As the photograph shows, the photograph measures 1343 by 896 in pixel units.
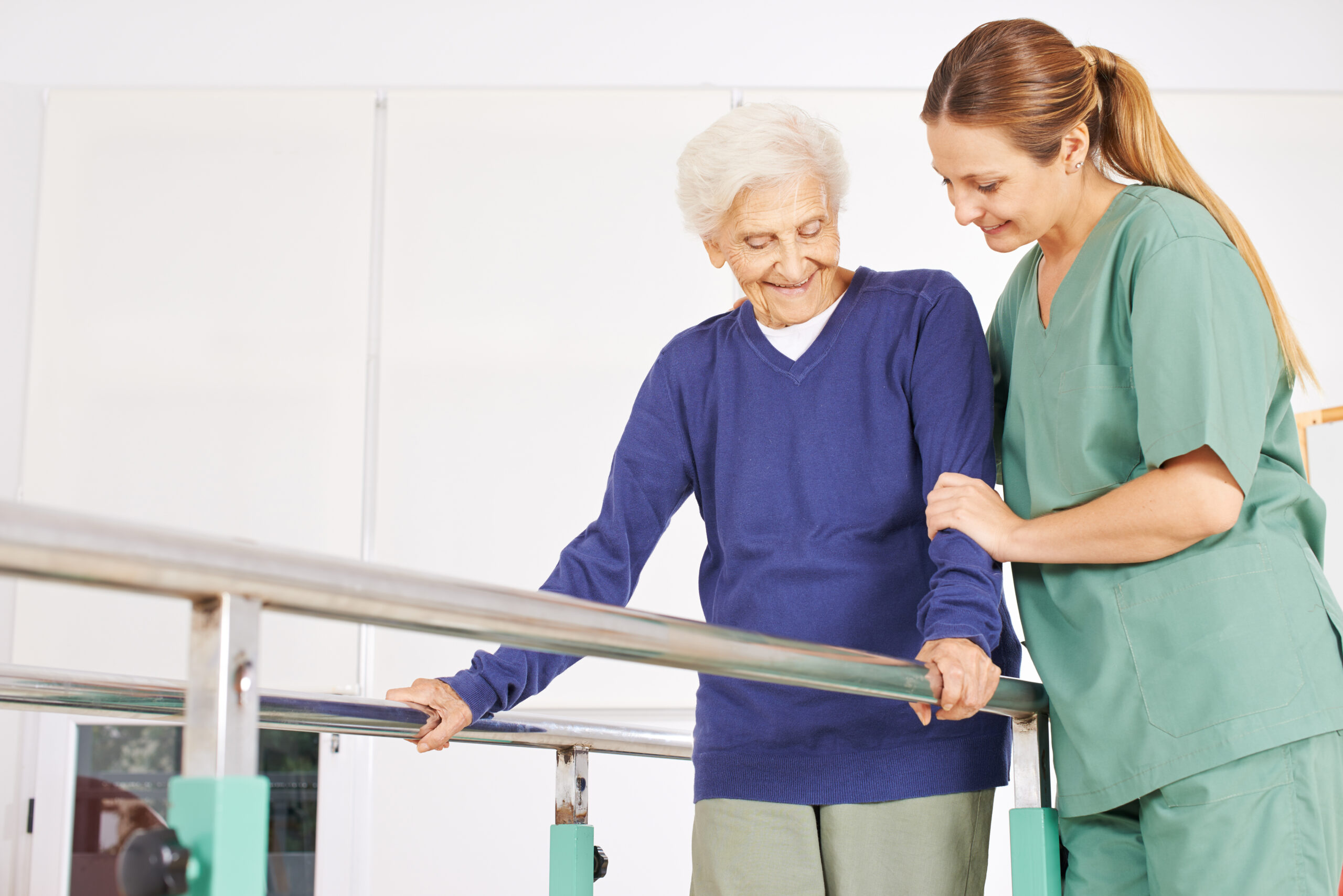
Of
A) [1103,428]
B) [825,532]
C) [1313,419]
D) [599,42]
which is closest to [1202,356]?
[1103,428]

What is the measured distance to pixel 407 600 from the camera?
684mm

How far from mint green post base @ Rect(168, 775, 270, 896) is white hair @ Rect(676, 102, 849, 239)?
109cm

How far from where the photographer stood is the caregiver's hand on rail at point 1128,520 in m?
1.14

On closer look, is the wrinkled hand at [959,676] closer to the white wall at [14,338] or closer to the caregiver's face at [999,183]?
the caregiver's face at [999,183]

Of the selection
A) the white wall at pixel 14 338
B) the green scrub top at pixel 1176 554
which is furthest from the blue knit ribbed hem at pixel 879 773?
the white wall at pixel 14 338

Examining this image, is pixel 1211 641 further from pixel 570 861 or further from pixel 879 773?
pixel 570 861

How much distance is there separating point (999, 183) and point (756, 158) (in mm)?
325

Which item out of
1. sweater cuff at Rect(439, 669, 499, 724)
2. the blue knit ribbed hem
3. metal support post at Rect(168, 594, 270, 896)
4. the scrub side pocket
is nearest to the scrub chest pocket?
the scrub side pocket

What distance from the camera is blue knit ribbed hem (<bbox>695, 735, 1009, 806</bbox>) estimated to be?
136 cm

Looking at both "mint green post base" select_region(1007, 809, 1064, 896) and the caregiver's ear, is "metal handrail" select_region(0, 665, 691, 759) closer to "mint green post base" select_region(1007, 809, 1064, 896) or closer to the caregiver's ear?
"mint green post base" select_region(1007, 809, 1064, 896)

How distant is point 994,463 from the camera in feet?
4.67

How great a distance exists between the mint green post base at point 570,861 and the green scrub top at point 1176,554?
0.54 meters

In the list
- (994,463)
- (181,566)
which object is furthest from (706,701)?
(181,566)

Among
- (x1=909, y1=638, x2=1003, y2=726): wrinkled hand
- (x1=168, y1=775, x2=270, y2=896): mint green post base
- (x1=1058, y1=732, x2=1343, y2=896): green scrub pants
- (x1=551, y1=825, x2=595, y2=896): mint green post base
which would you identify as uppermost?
(x1=909, y1=638, x2=1003, y2=726): wrinkled hand
